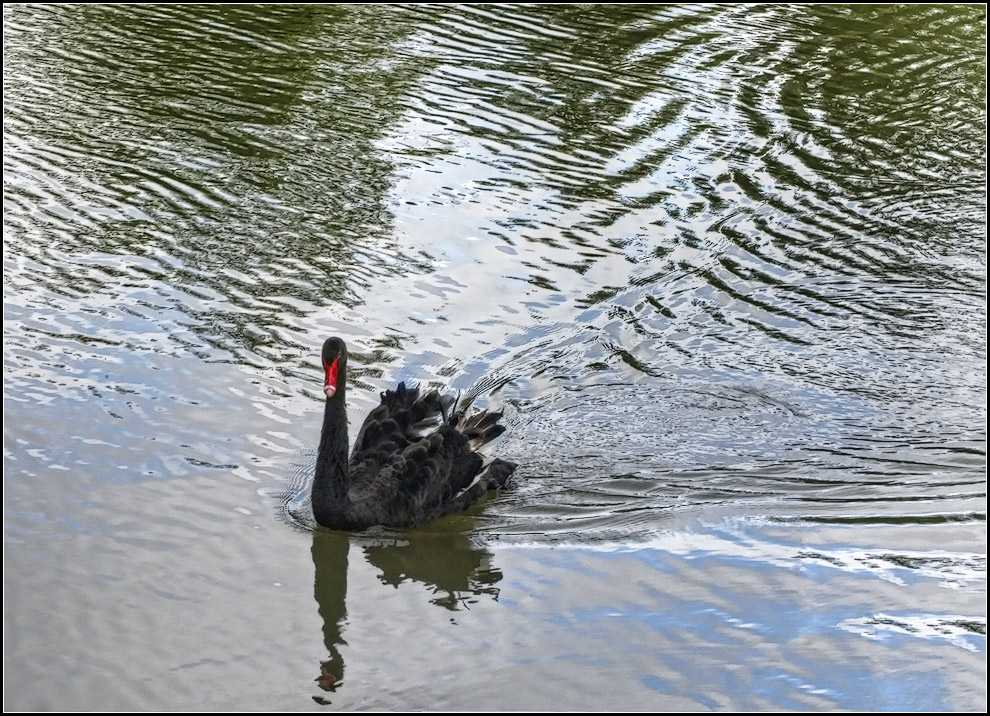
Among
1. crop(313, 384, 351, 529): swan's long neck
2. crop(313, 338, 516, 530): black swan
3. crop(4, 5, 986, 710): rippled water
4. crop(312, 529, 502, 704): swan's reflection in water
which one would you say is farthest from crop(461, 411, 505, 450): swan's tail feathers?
crop(313, 384, 351, 529): swan's long neck

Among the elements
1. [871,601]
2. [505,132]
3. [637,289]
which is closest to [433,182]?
[505,132]

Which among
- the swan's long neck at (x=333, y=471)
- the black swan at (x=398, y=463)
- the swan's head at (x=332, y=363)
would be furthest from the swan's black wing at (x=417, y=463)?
the swan's head at (x=332, y=363)

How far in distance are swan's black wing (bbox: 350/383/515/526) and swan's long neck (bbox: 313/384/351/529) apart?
0.12 metres

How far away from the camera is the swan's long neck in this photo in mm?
7090

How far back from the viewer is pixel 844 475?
793cm

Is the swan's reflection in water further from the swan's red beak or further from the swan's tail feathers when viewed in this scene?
the swan's red beak

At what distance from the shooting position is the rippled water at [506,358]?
6.17 metres

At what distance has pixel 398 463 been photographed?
7340mm

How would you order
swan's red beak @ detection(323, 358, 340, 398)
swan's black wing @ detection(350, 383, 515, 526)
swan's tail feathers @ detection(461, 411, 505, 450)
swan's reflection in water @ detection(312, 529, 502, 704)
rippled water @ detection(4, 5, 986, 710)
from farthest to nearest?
swan's tail feathers @ detection(461, 411, 505, 450) → swan's black wing @ detection(350, 383, 515, 526) → swan's red beak @ detection(323, 358, 340, 398) → swan's reflection in water @ detection(312, 529, 502, 704) → rippled water @ detection(4, 5, 986, 710)

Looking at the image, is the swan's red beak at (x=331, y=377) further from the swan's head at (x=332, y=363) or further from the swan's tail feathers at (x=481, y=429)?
the swan's tail feathers at (x=481, y=429)

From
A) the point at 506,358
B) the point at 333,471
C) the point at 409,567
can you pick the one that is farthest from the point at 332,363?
the point at 506,358

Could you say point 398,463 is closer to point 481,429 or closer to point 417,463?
point 417,463

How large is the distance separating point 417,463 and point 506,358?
6.81 feet

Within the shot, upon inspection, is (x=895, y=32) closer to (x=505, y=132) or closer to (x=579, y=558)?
(x=505, y=132)
